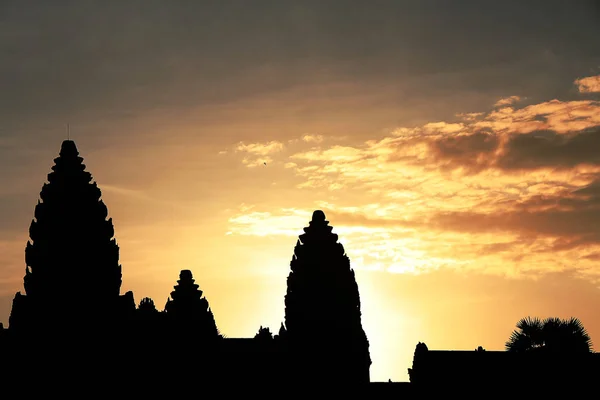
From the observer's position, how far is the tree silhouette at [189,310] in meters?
66.0

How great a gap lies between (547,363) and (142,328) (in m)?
25.0

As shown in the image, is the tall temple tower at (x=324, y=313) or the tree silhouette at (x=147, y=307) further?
the tree silhouette at (x=147, y=307)

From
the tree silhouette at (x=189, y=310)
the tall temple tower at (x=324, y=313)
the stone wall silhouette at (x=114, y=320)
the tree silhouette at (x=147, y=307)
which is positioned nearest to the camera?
the stone wall silhouette at (x=114, y=320)

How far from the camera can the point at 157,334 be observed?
6406cm

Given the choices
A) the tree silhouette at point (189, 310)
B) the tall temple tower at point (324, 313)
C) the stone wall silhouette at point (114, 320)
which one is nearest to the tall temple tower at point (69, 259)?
the stone wall silhouette at point (114, 320)

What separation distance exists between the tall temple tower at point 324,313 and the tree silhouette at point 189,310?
6400 millimetres

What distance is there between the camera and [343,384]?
62.4 metres

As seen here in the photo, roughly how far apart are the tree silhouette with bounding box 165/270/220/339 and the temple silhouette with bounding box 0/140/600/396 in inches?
5.3

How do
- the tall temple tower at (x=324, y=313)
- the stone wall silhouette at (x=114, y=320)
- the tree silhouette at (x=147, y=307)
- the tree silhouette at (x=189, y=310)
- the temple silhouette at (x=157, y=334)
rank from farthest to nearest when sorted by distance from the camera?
the tree silhouette at (x=147, y=307)
the tree silhouette at (x=189, y=310)
the tall temple tower at (x=324, y=313)
the stone wall silhouette at (x=114, y=320)
the temple silhouette at (x=157, y=334)

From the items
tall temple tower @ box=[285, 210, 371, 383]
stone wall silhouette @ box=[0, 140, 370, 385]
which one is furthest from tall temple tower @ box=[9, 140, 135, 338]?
tall temple tower @ box=[285, 210, 371, 383]

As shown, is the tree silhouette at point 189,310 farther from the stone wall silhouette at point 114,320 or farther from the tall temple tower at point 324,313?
the tall temple tower at point 324,313

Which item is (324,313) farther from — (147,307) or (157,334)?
(147,307)

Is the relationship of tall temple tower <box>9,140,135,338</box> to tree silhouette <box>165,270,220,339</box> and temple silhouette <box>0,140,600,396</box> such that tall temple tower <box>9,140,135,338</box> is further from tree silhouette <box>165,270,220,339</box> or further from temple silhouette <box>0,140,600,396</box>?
tree silhouette <box>165,270,220,339</box>

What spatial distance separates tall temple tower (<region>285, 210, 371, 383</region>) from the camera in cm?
6238
